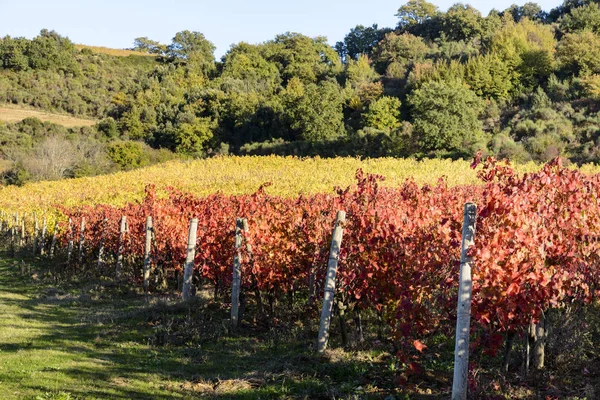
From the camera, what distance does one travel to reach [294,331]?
7.56 meters

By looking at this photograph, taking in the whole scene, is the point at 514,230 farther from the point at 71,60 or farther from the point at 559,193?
the point at 71,60

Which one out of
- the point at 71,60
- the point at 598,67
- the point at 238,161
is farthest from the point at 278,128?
the point at 71,60

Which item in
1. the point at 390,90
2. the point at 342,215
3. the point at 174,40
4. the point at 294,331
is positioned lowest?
the point at 294,331

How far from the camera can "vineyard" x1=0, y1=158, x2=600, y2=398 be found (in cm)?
469

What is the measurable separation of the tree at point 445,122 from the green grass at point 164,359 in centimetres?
3204

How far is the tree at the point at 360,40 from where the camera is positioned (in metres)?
102

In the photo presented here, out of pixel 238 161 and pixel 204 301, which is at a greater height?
pixel 238 161

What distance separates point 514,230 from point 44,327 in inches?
303

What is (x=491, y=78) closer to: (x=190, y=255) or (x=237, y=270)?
(x=190, y=255)

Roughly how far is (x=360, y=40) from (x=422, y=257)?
103172mm

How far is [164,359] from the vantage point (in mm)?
6848

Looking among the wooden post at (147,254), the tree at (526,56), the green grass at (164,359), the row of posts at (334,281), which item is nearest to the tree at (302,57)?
the tree at (526,56)

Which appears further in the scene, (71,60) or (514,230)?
(71,60)

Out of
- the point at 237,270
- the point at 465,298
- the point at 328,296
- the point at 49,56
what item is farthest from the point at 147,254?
the point at 49,56
